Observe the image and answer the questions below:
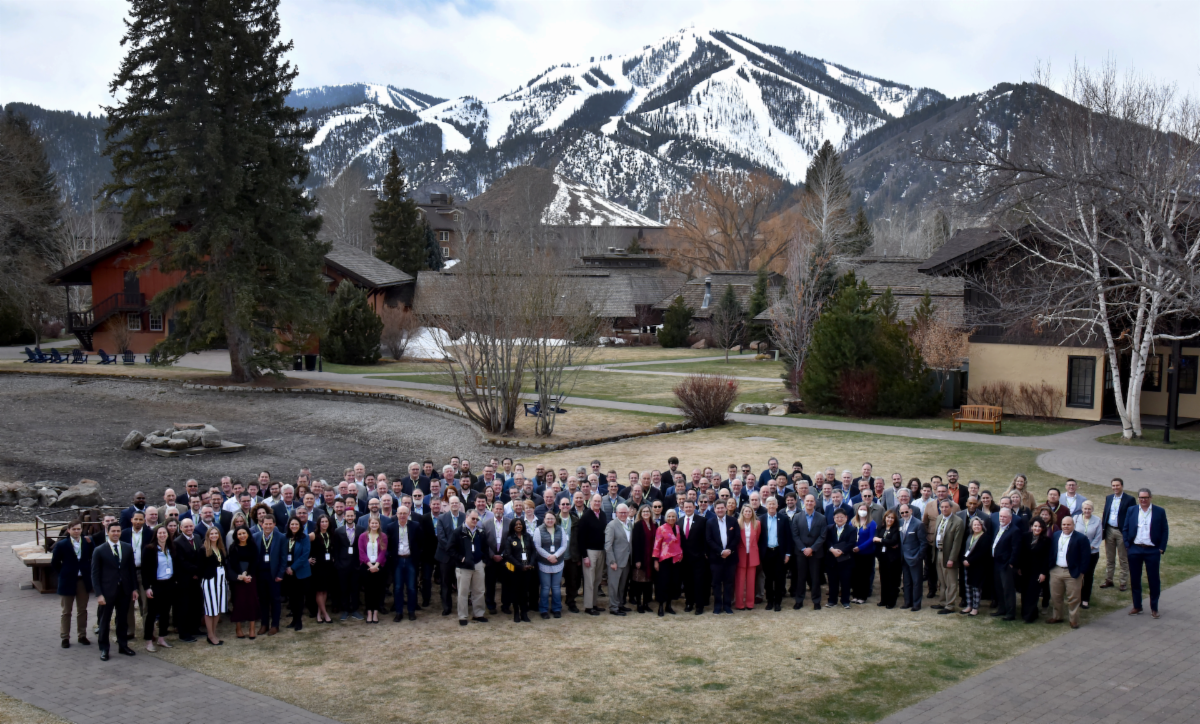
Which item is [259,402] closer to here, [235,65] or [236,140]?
[236,140]

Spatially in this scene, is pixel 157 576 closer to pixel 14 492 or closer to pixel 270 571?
pixel 270 571

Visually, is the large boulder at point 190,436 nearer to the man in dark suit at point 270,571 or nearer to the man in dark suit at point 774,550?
the man in dark suit at point 270,571

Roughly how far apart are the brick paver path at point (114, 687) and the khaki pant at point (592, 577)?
14.8 ft

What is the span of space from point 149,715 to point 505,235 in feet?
68.3

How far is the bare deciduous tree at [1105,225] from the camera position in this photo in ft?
71.7

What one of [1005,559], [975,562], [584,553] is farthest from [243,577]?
[1005,559]

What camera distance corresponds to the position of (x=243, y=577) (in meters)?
11.3

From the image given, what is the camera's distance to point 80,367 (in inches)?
1667

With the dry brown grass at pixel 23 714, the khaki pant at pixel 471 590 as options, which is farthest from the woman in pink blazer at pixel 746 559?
the dry brown grass at pixel 23 714

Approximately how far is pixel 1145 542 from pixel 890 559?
3.17 metres

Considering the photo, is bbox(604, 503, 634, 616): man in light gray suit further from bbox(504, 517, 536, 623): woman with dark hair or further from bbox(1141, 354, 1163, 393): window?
bbox(1141, 354, 1163, 393): window

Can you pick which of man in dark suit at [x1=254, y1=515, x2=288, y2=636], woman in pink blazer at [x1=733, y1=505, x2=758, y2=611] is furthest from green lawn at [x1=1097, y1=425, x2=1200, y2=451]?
man in dark suit at [x1=254, y1=515, x2=288, y2=636]

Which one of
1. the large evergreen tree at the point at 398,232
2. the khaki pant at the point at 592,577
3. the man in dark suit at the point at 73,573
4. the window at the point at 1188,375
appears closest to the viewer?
the man in dark suit at the point at 73,573

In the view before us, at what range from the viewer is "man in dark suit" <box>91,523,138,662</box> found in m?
10.7
